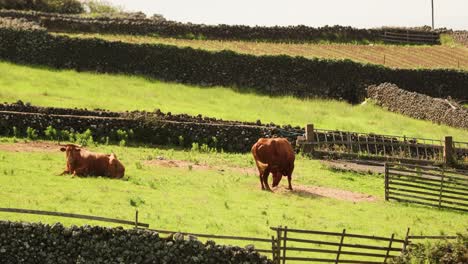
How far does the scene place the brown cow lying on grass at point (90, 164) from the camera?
3169cm

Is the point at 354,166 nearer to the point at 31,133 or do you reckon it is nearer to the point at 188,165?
the point at 188,165

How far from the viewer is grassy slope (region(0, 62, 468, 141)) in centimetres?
4912

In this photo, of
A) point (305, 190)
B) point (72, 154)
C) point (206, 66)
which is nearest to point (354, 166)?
point (305, 190)

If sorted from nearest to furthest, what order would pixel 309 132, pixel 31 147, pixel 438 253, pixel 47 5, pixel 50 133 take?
1. pixel 438 253
2. pixel 31 147
3. pixel 50 133
4. pixel 309 132
5. pixel 47 5

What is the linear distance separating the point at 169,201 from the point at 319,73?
33.7 m

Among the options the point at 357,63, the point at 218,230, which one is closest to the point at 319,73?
the point at 357,63

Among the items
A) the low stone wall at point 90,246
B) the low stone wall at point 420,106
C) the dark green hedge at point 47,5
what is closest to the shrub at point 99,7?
the dark green hedge at point 47,5

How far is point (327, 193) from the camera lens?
33688 mm

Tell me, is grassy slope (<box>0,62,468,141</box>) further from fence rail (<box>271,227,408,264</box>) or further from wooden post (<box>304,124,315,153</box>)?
fence rail (<box>271,227,408,264</box>)

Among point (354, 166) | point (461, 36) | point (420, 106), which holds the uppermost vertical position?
point (461, 36)

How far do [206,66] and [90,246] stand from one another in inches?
1437

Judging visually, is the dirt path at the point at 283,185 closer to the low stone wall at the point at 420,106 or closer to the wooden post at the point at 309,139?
the wooden post at the point at 309,139

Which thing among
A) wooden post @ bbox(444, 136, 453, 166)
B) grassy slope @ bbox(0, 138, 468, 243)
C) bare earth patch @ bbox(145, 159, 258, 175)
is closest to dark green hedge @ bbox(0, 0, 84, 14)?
bare earth patch @ bbox(145, 159, 258, 175)

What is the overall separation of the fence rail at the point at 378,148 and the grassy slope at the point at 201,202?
201 inches
